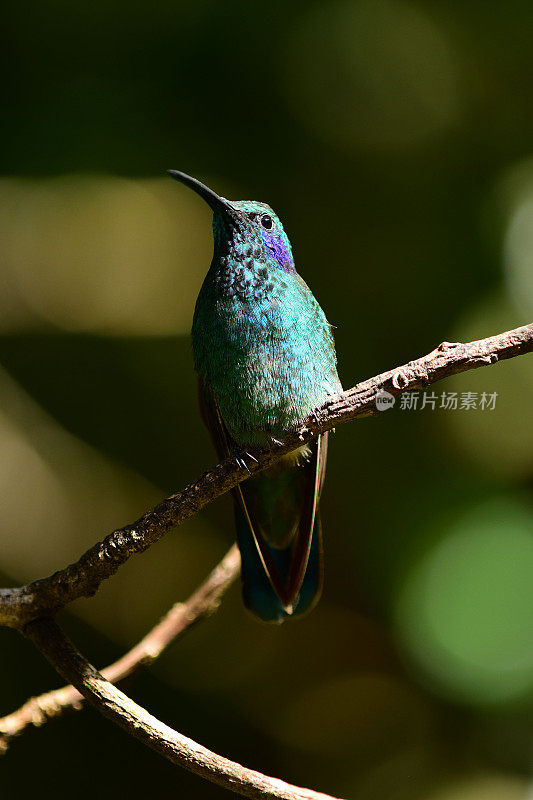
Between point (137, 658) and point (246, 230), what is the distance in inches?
53.4

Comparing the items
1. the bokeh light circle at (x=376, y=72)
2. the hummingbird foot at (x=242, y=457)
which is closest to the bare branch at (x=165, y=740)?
the hummingbird foot at (x=242, y=457)

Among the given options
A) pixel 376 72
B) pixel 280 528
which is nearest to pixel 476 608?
pixel 280 528

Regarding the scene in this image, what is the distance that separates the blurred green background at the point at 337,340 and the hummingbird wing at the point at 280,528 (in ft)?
1.91

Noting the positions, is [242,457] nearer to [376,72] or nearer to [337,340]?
[337,340]

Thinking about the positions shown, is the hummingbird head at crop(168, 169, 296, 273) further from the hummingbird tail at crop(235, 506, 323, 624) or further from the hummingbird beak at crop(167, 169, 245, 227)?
the hummingbird tail at crop(235, 506, 323, 624)

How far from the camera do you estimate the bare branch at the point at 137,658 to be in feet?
6.97

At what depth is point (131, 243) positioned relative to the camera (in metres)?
3.44

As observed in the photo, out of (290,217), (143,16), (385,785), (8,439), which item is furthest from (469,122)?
(385,785)

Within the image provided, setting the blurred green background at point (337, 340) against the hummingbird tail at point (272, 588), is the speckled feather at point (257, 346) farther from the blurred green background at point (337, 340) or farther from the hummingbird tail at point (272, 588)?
the blurred green background at point (337, 340)

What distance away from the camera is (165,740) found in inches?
63.3

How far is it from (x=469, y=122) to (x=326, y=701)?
251 centimetres

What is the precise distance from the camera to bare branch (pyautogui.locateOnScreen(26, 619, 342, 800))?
157 centimetres

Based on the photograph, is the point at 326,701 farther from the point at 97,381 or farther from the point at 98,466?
the point at 97,381

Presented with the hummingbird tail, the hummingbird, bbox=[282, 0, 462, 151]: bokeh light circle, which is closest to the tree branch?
the hummingbird
